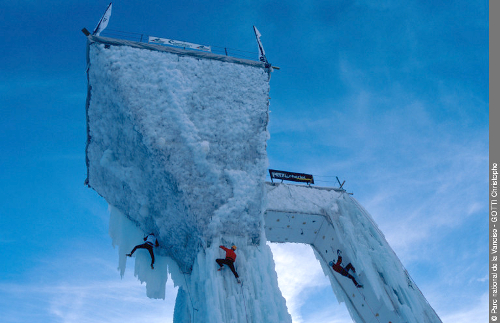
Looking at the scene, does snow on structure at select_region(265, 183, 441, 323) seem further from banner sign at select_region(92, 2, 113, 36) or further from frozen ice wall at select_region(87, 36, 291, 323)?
banner sign at select_region(92, 2, 113, 36)

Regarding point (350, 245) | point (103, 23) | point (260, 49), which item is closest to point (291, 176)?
point (350, 245)

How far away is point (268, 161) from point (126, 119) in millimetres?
4677

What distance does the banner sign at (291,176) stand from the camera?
1662cm

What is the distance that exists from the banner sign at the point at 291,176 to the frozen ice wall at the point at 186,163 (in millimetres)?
5505

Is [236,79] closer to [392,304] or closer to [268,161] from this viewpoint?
[268,161]

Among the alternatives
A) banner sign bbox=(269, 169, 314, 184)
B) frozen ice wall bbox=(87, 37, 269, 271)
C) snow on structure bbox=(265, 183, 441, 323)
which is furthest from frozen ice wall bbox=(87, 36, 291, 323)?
banner sign bbox=(269, 169, 314, 184)

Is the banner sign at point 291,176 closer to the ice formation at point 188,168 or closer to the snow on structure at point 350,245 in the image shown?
the snow on structure at point 350,245

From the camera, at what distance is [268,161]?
36.8 ft

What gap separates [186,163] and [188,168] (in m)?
0.16

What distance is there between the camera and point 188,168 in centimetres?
1011

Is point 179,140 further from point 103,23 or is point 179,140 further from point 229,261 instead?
point 103,23

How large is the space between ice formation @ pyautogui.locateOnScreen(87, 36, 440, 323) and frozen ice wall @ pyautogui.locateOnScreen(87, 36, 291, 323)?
3 cm

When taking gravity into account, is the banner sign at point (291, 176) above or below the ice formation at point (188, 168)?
above

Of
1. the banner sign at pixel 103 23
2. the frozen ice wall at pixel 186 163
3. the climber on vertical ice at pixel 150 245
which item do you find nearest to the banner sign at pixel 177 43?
the frozen ice wall at pixel 186 163
